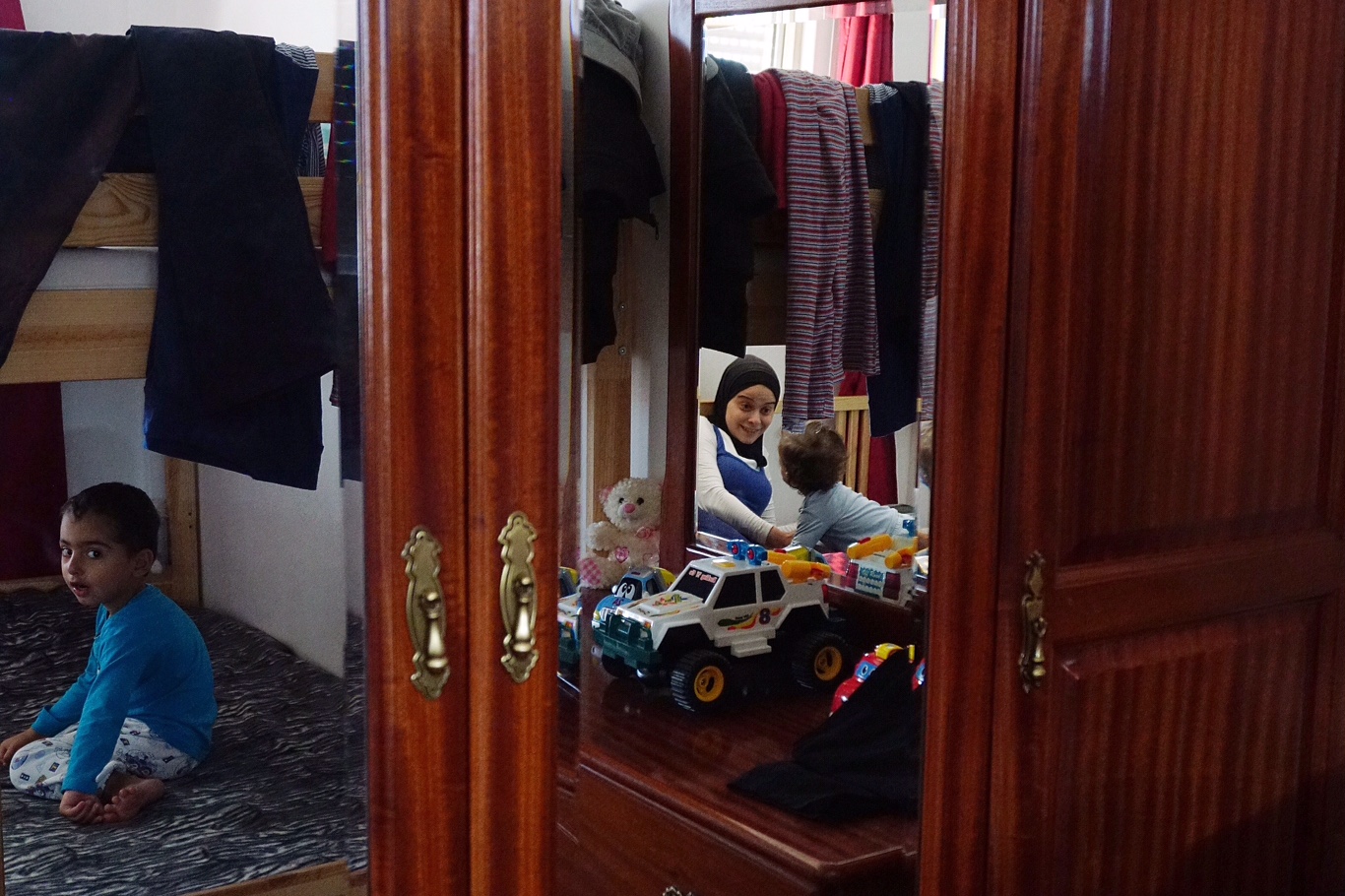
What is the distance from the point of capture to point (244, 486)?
35.4 inches

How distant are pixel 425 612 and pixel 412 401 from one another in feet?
0.53

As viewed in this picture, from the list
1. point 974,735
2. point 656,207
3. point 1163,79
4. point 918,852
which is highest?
point 1163,79

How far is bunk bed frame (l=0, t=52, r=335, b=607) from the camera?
32.8 inches

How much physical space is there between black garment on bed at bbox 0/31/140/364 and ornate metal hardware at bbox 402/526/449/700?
31 cm

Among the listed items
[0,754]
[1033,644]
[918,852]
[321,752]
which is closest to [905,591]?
[1033,644]

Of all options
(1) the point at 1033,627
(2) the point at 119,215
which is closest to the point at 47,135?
(2) the point at 119,215

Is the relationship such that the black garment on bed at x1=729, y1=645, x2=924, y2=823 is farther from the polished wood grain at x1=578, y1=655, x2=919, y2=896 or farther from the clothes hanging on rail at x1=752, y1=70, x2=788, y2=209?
the clothes hanging on rail at x1=752, y1=70, x2=788, y2=209

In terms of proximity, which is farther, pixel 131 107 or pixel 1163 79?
pixel 1163 79

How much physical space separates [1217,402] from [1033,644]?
34 cm

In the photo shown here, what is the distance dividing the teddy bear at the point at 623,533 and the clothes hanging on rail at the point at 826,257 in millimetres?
161

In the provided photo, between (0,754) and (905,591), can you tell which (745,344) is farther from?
(0,754)

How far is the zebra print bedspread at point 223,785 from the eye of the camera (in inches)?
32.9

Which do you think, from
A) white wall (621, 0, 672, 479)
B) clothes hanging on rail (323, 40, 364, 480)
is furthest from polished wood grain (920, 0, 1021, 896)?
clothes hanging on rail (323, 40, 364, 480)

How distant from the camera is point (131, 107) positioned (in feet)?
2.75
